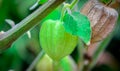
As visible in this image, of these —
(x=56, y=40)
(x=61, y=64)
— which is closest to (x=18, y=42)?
(x=61, y=64)

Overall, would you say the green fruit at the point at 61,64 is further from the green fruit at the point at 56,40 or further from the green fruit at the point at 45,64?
the green fruit at the point at 56,40

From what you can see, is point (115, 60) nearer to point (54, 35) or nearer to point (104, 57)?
point (104, 57)

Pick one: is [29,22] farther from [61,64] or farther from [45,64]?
[45,64]

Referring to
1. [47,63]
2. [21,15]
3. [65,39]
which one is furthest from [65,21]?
[21,15]

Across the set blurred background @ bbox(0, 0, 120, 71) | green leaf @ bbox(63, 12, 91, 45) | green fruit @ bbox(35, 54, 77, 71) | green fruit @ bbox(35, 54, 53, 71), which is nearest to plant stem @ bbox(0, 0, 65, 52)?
green leaf @ bbox(63, 12, 91, 45)

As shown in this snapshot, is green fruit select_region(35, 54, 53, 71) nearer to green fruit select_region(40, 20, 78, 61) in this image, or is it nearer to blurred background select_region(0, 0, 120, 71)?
blurred background select_region(0, 0, 120, 71)
